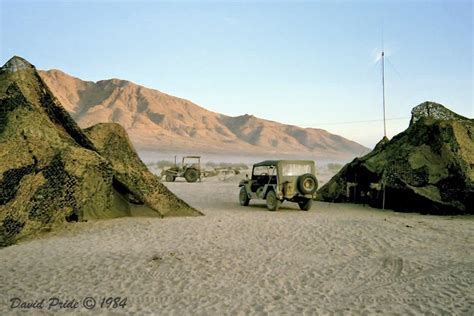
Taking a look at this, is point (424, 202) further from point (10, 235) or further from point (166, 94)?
point (166, 94)

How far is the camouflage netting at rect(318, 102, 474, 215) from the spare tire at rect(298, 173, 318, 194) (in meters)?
2.71

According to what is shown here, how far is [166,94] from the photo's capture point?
5576 inches

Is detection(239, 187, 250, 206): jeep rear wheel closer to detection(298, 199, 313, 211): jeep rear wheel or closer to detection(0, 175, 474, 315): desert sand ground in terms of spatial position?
detection(298, 199, 313, 211): jeep rear wheel

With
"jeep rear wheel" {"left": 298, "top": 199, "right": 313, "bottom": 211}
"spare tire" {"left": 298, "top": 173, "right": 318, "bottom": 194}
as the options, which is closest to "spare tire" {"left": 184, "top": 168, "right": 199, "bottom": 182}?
"jeep rear wheel" {"left": 298, "top": 199, "right": 313, "bottom": 211}

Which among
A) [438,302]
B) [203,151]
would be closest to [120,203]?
[438,302]

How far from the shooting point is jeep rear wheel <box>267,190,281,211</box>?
14.1 m

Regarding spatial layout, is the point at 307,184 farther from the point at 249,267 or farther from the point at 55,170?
the point at 55,170

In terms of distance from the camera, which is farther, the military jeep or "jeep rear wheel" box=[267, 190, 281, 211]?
"jeep rear wheel" box=[267, 190, 281, 211]

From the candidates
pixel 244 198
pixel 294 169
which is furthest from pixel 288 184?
pixel 244 198

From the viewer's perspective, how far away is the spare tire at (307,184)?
1372cm

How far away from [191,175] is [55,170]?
1973 cm

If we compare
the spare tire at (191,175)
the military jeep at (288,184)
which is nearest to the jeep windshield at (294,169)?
the military jeep at (288,184)

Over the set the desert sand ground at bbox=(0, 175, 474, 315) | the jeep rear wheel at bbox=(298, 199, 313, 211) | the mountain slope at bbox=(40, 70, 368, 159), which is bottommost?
the desert sand ground at bbox=(0, 175, 474, 315)

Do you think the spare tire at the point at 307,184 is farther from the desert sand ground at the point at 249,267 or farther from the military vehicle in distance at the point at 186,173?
the military vehicle in distance at the point at 186,173
